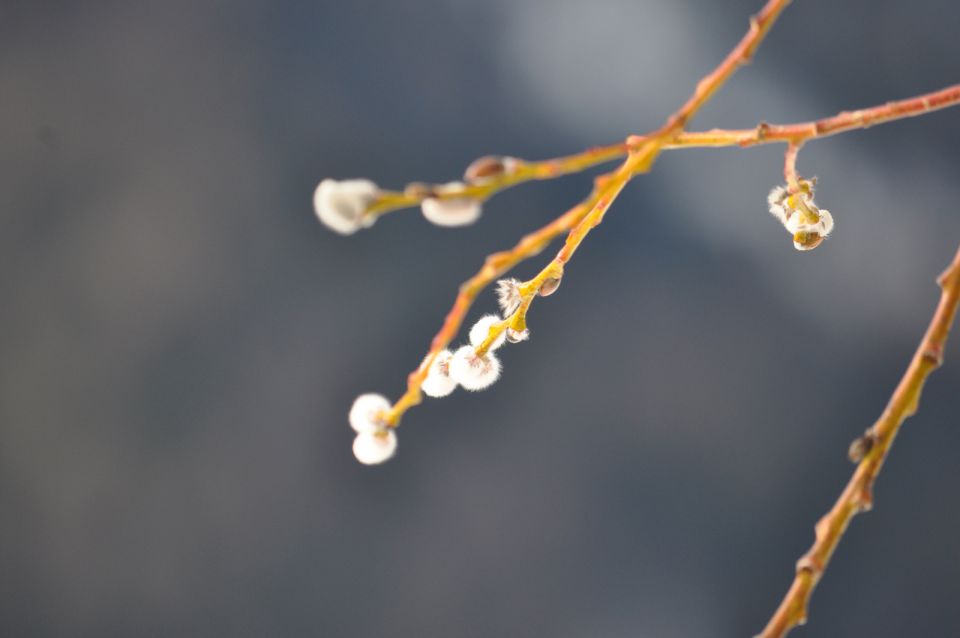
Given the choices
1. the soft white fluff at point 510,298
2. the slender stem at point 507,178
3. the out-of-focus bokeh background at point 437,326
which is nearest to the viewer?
the slender stem at point 507,178

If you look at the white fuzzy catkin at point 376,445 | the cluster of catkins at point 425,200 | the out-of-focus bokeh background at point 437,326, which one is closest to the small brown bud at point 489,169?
the cluster of catkins at point 425,200

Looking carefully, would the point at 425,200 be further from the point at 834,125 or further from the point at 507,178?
the point at 834,125

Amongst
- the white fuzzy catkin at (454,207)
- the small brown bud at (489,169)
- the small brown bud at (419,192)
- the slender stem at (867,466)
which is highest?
the small brown bud at (489,169)

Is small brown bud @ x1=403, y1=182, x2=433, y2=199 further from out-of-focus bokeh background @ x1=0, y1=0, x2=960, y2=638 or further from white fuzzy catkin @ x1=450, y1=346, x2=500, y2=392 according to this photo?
out-of-focus bokeh background @ x1=0, y1=0, x2=960, y2=638

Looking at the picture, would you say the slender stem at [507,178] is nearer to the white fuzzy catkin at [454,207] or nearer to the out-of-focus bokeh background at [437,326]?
the white fuzzy catkin at [454,207]

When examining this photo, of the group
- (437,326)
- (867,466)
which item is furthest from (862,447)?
(437,326)

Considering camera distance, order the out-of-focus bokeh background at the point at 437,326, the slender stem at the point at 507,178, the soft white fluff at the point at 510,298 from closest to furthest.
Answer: the slender stem at the point at 507,178, the soft white fluff at the point at 510,298, the out-of-focus bokeh background at the point at 437,326
